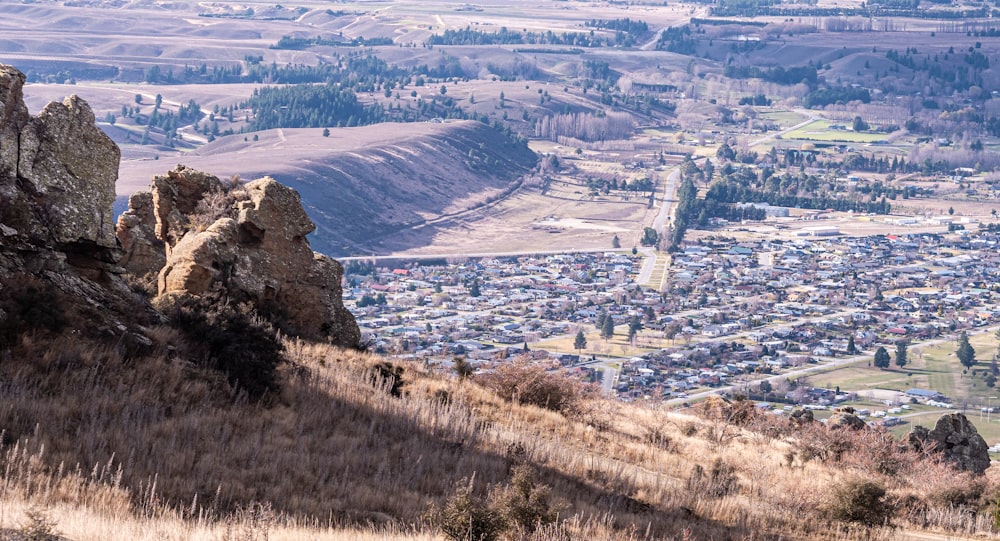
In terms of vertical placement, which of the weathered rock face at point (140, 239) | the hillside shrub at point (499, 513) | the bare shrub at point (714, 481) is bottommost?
the bare shrub at point (714, 481)

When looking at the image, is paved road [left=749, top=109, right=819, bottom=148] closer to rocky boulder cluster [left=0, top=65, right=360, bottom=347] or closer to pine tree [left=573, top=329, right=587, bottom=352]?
pine tree [left=573, top=329, right=587, bottom=352]

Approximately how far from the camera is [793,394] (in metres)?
44.2

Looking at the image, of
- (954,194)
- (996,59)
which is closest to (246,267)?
(954,194)

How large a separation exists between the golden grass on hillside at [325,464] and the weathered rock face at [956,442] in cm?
334

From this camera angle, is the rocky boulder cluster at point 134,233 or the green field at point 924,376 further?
the green field at point 924,376

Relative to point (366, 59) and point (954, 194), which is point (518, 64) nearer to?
point (366, 59)

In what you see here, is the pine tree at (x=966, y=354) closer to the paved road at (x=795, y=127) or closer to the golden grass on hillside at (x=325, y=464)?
the golden grass on hillside at (x=325, y=464)

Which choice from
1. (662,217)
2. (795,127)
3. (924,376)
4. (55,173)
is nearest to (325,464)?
(55,173)

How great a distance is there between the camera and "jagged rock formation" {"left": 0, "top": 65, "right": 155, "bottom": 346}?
11.2 m

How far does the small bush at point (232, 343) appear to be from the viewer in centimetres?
1184

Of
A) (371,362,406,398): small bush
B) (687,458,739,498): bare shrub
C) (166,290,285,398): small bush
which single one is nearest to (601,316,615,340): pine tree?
(371,362,406,398): small bush

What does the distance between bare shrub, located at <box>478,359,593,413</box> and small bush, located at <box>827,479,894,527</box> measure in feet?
16.4

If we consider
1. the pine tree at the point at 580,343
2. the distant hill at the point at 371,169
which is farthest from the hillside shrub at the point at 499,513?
the distant hill at the point at 371,169

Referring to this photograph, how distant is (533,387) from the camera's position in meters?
16.2
